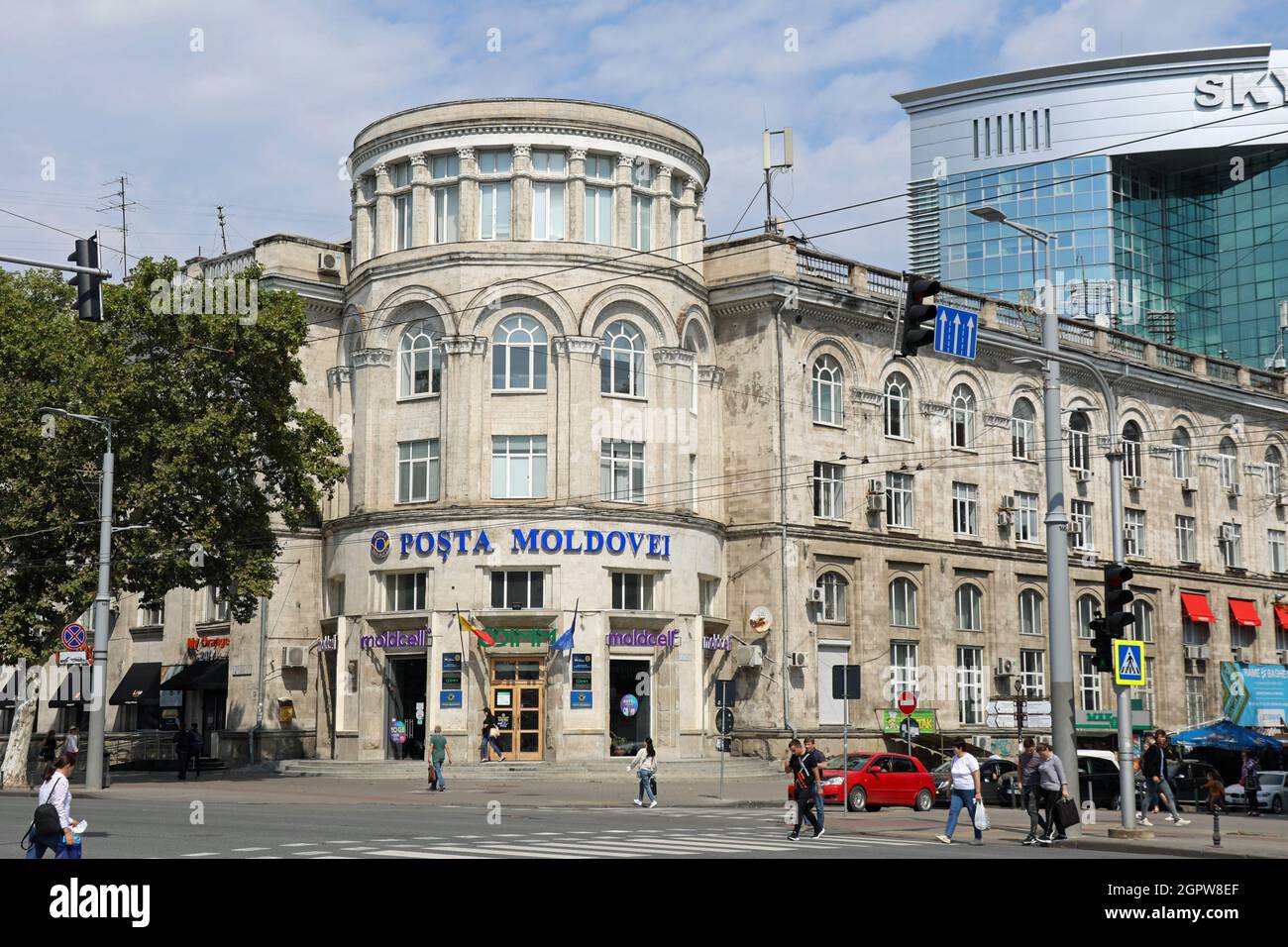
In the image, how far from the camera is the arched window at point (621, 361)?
49.0m

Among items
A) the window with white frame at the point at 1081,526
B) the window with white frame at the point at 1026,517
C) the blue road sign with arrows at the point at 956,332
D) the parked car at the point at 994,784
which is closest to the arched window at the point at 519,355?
the parked car at the point at 994,784

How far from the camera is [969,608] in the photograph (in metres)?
57.4

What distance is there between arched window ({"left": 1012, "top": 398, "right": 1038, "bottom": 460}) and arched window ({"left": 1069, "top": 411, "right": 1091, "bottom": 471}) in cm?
228

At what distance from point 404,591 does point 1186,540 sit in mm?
35852

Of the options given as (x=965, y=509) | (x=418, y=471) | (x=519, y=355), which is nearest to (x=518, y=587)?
→ (x=418, y=471)

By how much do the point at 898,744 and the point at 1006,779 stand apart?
1781 centimetres

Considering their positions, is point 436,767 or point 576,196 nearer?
point 436,767

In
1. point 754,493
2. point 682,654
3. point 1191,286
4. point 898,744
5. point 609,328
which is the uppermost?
point 1191,286

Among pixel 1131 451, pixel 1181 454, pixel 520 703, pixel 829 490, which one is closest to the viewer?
pixel 520 703

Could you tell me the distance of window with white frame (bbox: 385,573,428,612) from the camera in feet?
159

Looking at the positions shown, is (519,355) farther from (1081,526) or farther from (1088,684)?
(1088,684)
